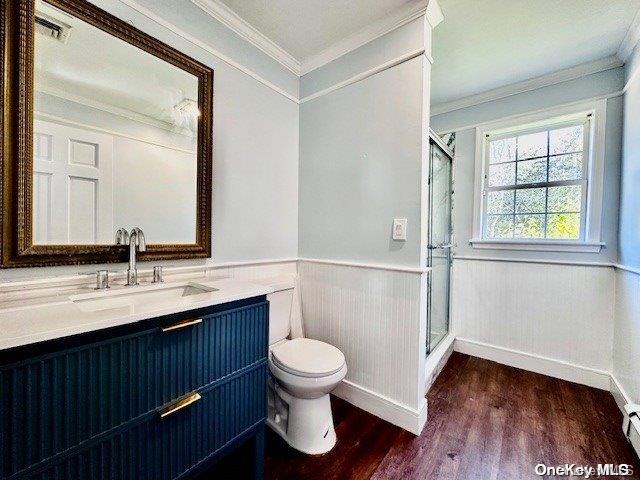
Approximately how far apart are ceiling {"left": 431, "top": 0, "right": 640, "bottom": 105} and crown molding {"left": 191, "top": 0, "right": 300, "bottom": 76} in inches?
39.7

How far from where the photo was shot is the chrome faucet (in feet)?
3.99

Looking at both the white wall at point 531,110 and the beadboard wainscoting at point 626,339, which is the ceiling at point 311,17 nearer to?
the white wall at point 531,110

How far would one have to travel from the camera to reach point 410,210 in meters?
1.58

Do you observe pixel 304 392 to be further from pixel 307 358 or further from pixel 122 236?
pixel 122 236

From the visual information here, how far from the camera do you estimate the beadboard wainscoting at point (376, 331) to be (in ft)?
5.16

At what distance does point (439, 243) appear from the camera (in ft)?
7.86

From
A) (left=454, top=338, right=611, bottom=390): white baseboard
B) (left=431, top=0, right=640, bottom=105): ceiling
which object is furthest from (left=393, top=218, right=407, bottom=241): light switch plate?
(left=454, top=338, right=611, bottom=390): white baseboard

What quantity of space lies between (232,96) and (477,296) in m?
2.60

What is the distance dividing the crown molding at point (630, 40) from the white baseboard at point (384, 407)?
2576 millimetres

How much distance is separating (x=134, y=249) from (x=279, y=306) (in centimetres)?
85

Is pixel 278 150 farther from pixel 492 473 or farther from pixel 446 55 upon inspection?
pixel 492 473

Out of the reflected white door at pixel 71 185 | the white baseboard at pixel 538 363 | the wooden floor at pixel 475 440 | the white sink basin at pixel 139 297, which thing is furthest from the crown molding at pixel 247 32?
the white baseboard at pixel 538 363

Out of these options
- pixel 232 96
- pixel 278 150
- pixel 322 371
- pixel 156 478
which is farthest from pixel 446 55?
pixel 156 478

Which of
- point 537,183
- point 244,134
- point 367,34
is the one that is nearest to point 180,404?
point 244,134
